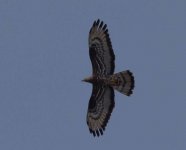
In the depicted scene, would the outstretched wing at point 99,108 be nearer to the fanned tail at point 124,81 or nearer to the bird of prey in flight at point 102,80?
the bird of prey in flight at point 102,80

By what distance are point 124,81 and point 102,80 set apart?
58 cm

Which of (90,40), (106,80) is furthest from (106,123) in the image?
(90,40)

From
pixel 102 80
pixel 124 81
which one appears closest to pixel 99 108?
pixel 102 80

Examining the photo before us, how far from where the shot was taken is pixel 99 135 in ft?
45.1

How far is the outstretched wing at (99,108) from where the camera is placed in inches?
543

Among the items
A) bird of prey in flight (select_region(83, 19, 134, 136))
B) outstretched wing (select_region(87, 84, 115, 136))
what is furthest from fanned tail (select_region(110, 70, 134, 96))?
outstretched wing (select_region(87, 84, 115, 136))

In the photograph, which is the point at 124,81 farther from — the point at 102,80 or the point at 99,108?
the point at 99,108

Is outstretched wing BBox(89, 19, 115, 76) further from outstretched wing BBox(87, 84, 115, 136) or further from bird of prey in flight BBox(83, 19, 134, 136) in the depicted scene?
outstretched wing BBox(87, 84, 115, 136)

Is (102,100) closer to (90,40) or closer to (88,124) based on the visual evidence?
(88,124)

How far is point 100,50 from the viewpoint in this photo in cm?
1352

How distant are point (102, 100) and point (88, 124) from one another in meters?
0.76

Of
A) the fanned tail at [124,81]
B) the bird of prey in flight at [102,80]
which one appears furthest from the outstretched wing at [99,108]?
the fanned tail at [124,81]

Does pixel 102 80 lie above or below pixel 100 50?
below

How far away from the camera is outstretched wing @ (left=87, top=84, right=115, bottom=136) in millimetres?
13781
